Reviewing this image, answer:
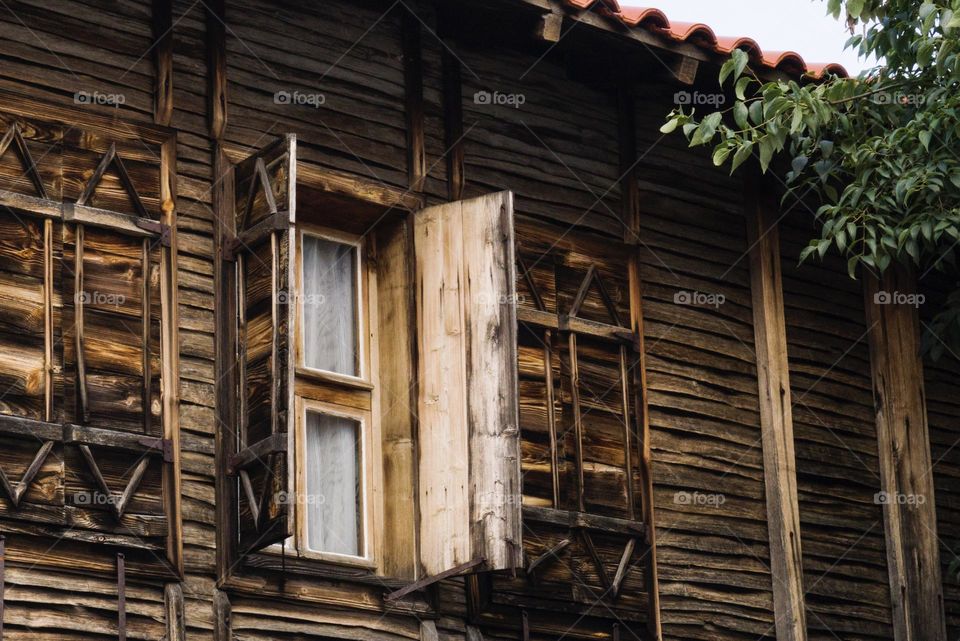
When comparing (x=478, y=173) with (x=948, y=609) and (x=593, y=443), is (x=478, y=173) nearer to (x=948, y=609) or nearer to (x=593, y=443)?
(x=593, y=443)

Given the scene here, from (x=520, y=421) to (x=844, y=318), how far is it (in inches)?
115

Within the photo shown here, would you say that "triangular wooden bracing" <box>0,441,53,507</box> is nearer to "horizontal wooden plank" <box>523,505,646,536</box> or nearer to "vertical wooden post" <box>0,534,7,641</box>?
"vertical wooden post" <box>0,534,7,641</box>

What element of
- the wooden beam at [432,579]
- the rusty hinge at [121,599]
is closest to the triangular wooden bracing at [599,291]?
the wooden beam at [432,579]

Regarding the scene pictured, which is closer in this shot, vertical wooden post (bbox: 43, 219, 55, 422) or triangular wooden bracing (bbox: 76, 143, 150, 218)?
vertical wooden post (bbox: 43, 219, 55, 422)

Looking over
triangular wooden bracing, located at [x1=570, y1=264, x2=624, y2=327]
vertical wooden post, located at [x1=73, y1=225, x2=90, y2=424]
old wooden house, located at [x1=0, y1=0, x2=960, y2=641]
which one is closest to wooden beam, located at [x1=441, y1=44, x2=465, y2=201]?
old wooden house, located at [x1=0, y1=0, x2=960, y2=641]

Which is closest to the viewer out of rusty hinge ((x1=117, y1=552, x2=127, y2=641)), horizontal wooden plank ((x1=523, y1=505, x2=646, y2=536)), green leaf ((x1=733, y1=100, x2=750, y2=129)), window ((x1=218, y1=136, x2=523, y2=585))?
rusty hinge ((x1=117, y1=552, x2=127, y2=641))

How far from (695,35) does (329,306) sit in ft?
8.27

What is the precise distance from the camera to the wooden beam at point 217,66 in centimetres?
857

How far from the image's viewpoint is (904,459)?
1087 centimetres

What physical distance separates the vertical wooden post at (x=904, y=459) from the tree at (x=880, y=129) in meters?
1.20

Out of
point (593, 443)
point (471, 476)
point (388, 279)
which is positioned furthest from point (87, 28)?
point (593, 443)

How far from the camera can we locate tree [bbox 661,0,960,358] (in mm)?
8914

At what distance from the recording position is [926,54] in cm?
902

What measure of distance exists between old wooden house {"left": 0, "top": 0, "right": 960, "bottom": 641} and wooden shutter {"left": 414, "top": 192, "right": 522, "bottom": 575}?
0.06 ft
